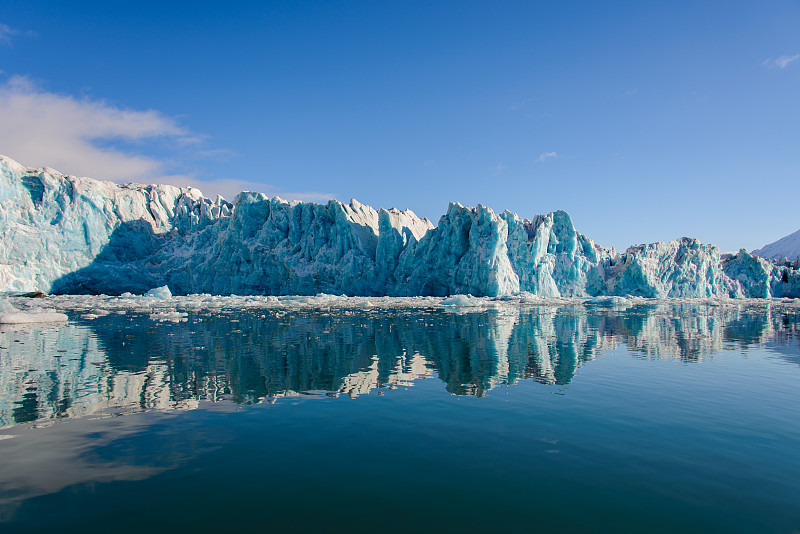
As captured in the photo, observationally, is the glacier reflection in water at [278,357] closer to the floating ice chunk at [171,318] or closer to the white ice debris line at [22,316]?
the white ice debris line at [22,316]

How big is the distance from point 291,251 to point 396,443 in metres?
58.7

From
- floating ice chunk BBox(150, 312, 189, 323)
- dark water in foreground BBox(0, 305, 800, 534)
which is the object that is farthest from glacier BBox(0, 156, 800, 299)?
dark water in foreground BBox(0, 305, 800, 534)

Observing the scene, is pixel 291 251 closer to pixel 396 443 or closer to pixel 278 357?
pixel 278 357

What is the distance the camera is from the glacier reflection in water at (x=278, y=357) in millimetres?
8844

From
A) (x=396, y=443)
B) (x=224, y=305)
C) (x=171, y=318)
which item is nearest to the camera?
(x=396, y=443)

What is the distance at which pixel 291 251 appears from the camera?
2464 inches

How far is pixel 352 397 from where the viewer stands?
8.70 m

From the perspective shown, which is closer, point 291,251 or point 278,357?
point 278,357

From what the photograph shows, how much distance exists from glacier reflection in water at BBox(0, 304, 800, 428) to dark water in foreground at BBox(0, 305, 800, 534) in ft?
0.35


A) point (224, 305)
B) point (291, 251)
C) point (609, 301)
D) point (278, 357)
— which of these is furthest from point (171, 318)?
point (609, 301)

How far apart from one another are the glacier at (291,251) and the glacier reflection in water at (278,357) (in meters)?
36.5

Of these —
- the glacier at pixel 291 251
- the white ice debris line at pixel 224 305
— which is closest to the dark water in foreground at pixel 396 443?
the white ice debris line at pixel 224 305

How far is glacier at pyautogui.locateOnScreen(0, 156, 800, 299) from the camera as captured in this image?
54688mm

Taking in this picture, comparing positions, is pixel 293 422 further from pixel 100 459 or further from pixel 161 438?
pixel 100 459
